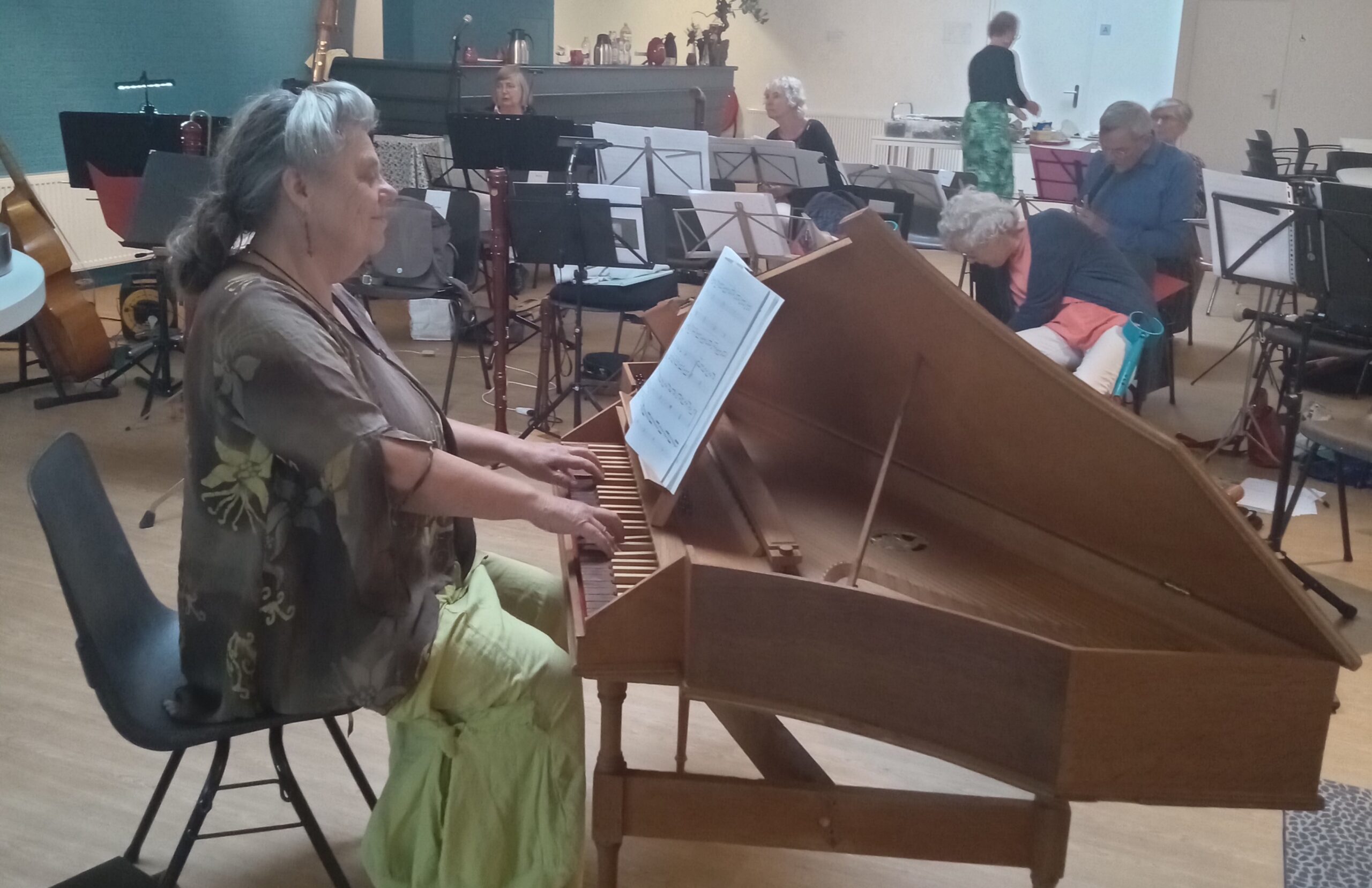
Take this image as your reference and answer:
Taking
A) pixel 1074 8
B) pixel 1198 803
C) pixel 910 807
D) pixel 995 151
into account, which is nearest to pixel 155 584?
pixel 910 807

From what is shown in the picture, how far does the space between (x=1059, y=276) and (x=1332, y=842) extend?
2.28 m

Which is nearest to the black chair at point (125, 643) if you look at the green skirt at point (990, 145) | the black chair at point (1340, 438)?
the black chair at point (1340, 438)

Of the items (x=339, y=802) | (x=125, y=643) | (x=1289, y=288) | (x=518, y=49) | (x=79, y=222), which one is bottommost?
(x=339, y=802)

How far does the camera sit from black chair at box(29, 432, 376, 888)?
1600mm

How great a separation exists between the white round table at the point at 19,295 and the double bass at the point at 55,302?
109 inches

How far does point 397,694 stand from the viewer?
1653mm

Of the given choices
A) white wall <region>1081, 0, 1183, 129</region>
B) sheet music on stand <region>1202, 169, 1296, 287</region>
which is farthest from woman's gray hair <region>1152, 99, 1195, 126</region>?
white wall <region>1081, 0, 1183, 129</region>

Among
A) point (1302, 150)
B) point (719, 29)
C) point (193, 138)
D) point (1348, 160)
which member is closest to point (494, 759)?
point (193, 138)

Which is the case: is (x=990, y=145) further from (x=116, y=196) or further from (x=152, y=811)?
(x=152, y=811)

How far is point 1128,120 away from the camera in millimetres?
5090

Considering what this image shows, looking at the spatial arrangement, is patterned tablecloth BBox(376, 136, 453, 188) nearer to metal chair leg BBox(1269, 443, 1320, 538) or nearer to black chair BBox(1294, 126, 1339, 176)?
→ metal chair leg BBox(1269, 443, 1320, 538)

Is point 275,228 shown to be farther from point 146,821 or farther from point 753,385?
point 146,821

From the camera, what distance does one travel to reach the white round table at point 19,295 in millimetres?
1686

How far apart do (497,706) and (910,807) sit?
0.62 m
